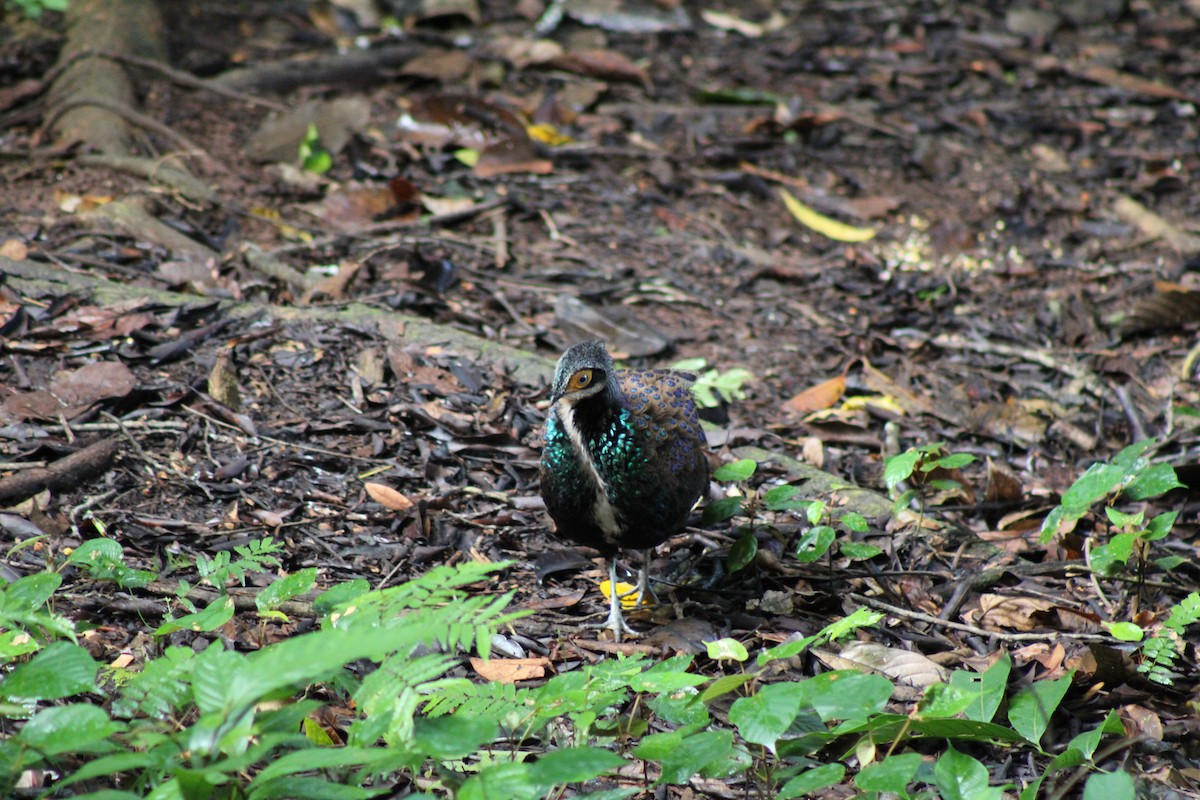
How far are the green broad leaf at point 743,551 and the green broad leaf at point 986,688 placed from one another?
3.35 ft

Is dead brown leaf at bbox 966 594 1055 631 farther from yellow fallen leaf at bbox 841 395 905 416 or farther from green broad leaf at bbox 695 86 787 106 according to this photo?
green broad leaf at bbox 695 86 787 106

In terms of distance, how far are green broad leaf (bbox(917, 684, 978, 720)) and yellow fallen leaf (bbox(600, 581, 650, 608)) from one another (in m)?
1.42

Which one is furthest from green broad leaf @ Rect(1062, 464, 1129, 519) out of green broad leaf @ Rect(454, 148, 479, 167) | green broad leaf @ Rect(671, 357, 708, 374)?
green broad leaf @ Rect(454, 148, 479, 167)

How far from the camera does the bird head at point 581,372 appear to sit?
360 centimetres

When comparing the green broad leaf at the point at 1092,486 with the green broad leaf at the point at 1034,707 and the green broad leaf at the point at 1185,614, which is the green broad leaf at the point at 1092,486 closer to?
the green broad leaf at the point at 1185,614

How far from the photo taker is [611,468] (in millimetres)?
3785

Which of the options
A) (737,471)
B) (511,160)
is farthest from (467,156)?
(737,471)

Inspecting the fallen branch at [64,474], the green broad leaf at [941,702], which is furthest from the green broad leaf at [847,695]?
the fallen branch at [64,474]

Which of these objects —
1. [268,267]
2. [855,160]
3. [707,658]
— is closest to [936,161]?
[855,160]

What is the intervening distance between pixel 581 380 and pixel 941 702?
4.85ft

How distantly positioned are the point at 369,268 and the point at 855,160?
3.95 m

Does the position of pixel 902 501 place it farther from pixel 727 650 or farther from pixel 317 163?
pixel 317 163

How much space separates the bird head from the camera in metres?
3.60

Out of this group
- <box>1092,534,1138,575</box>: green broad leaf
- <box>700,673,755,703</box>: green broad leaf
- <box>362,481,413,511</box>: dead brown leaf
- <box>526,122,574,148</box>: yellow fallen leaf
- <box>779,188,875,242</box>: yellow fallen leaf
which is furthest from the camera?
<box>526,122,574,148</box>: yellow fallen leaf
